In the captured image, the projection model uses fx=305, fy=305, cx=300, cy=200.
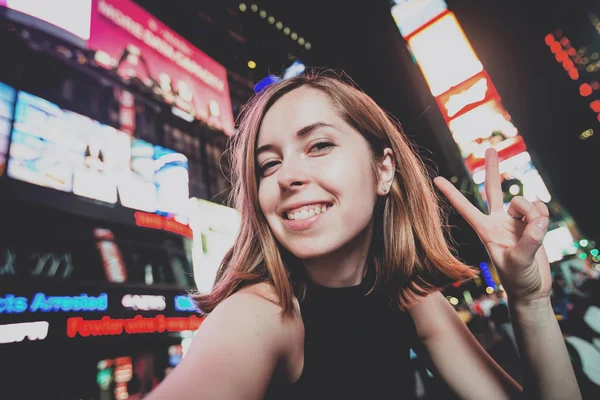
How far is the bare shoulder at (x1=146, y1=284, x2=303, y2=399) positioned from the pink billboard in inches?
430

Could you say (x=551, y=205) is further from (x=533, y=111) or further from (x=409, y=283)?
(x=409, y=283)

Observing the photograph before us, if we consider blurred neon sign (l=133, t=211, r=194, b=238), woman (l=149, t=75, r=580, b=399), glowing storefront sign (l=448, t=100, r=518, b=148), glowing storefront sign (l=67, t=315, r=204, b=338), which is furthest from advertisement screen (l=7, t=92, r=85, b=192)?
glowing storefront sign (l=448, t=100, r=518, b=148)

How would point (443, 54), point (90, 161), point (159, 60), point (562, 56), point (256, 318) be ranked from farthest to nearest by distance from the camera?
point (562, 56) → point (443, 54) → point (159, 60) → point (90, 161) → point (256, 318)

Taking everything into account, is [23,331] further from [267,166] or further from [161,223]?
[267,166]

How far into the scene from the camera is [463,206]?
1.58 metres

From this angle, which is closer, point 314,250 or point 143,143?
point 314,250

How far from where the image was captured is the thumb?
4.27 ft

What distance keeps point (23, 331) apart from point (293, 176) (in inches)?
275

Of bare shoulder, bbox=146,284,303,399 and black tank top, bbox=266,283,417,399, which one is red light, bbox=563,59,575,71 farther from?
bare shoulder, bbox=146,284,303,399

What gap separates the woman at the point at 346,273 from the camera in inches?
47.9

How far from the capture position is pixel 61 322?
609 cm

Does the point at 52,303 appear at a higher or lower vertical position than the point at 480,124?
lower

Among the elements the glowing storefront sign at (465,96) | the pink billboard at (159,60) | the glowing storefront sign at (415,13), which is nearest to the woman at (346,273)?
the pink billboard at (159,60)

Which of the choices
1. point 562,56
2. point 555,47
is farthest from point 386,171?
point 555,47
